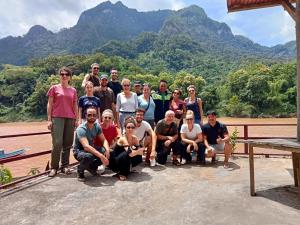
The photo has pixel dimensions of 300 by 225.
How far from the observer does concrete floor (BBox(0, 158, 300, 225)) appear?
3564mm

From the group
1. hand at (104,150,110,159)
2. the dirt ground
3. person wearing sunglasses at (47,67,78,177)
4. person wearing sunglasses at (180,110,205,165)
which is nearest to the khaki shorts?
person wearing sunglasses at (180,110,205,165)

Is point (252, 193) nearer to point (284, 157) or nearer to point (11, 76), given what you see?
point (284, 157)

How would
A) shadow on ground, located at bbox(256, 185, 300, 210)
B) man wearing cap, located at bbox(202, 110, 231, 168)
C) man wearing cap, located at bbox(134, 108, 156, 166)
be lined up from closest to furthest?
shadow on ground, located at bbox(256, 185, 300, 210) → man wearing cap, located at bbox(134, 108, 156, 166) → man wearing cap, located at bbox(202, 110, 231, 168)

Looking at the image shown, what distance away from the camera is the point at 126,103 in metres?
6.08

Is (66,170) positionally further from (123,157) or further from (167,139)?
(167,139)

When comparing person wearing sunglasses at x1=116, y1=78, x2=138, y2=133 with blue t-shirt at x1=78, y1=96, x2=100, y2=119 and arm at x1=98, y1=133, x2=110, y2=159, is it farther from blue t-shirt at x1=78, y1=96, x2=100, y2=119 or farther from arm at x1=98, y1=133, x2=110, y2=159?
arm at x1=98, y1=133, x2=110, y2=159

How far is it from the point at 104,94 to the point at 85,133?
135 cm

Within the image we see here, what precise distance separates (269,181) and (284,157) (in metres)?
2.28

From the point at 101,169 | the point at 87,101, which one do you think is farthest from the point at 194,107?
the point at 101,169

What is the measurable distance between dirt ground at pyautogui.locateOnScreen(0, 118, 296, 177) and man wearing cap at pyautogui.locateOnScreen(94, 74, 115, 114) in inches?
340

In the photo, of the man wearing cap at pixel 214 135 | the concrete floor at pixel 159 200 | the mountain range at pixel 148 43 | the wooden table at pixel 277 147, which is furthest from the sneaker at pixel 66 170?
the mountain range at pixel 148 43

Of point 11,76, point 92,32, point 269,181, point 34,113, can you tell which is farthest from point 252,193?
point 92,32

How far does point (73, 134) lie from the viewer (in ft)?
17.6

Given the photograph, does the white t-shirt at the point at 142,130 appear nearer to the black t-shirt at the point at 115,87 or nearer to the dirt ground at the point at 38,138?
the black t-shirt at the point at 115,87
